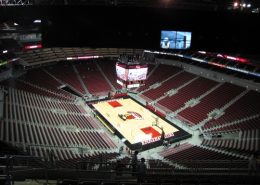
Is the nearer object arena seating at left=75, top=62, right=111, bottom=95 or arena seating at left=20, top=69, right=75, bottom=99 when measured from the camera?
arena seating at left=20, top=69, right=75, bottom=99

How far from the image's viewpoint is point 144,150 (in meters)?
20.0

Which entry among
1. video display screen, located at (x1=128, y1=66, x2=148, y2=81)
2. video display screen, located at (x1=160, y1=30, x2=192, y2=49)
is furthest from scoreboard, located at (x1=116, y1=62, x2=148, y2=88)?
video display screen, located at (x1=160, y1=30, x2=192, y2=49)

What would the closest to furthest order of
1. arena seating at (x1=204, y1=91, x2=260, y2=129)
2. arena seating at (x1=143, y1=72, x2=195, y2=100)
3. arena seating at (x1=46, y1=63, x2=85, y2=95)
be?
arena seating at (x1=204, y1=91, x2=260, y2=129)
arena seating at (x1=143, y1=72, x2=195, y2=100)
arena seating at (x1=46, y1=63, x2=85, y2=95)

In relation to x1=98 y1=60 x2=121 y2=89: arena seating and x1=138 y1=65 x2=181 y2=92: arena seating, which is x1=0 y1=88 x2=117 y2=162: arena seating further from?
x1=138 y1=65 x2=181 y2=92: arena seating

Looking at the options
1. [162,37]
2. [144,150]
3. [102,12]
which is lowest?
[144,150]

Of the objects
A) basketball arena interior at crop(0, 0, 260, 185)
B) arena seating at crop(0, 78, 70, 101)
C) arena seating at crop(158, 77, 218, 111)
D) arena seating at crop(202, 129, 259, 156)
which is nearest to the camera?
basketball arena interior at crop(0, 0, 260, 185)

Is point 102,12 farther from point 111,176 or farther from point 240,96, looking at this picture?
point 240,96

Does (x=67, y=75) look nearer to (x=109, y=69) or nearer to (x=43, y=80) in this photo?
(x=43, y=80)

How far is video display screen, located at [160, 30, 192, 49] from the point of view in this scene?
34.3 ft

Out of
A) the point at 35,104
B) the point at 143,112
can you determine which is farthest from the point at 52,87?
the point at 143,112

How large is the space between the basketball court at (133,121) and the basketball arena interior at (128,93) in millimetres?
94

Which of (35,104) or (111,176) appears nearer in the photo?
(111,176)

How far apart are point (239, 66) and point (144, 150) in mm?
13174

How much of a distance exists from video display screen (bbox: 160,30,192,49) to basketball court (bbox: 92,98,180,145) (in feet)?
36.6
